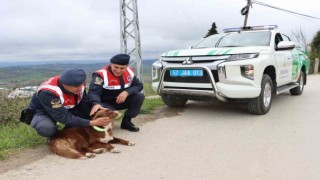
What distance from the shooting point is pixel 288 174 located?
330 centimetres

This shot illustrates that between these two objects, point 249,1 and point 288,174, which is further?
point 249,1

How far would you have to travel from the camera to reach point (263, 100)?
584 centimetres

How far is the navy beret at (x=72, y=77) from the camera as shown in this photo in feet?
12.6

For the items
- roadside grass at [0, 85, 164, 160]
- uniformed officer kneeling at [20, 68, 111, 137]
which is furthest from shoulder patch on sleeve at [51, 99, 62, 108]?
roadside grass at [0, 85, 164, 160]

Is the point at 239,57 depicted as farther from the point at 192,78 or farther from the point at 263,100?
the point at 263,100

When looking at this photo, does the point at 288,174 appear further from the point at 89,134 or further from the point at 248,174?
the point at 89,134

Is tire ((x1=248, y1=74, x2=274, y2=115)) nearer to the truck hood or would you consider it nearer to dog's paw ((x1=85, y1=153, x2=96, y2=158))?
the truck hood

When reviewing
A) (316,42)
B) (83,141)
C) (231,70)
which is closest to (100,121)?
(83,141)

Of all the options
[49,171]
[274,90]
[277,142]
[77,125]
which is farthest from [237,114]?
[49,171]

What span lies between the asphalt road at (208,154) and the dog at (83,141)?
0.09m

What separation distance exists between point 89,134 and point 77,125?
0.18 metres

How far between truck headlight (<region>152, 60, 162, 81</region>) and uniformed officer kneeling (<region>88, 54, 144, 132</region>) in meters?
1.12

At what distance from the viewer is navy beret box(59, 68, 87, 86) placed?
152 inches

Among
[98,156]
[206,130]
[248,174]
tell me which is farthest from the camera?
[206,130]
